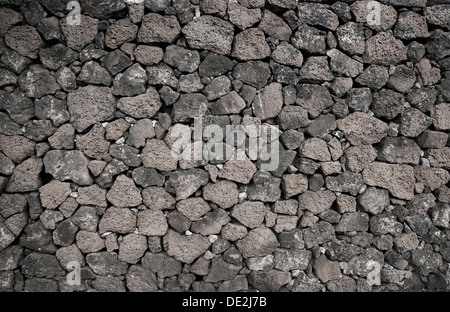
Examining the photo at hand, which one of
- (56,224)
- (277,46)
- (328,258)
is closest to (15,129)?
(56,224)

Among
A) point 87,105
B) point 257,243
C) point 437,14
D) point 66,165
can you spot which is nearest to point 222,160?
point 257,243

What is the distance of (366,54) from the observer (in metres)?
3.73

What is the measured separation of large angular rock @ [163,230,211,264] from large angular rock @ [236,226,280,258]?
363 mm

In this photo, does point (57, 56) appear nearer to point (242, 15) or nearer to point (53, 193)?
point (53, 193)

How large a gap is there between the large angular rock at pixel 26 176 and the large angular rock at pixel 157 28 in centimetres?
153

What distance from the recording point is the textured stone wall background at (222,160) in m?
3.47

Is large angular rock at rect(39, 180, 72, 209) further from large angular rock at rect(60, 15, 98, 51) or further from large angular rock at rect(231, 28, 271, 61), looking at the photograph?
large angular rock at rect(231, 28, 271, 61)

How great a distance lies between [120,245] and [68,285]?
2.16 feet

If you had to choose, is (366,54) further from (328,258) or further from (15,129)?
(15,129)

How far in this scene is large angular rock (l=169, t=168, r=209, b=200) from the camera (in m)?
3.55

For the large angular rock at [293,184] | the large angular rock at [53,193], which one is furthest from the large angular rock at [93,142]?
the large angular rock at [293,184]

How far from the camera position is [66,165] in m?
3.48

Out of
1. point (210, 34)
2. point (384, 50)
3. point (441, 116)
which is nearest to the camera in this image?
Result: point (210, 34)

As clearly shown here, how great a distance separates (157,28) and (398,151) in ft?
8.87
